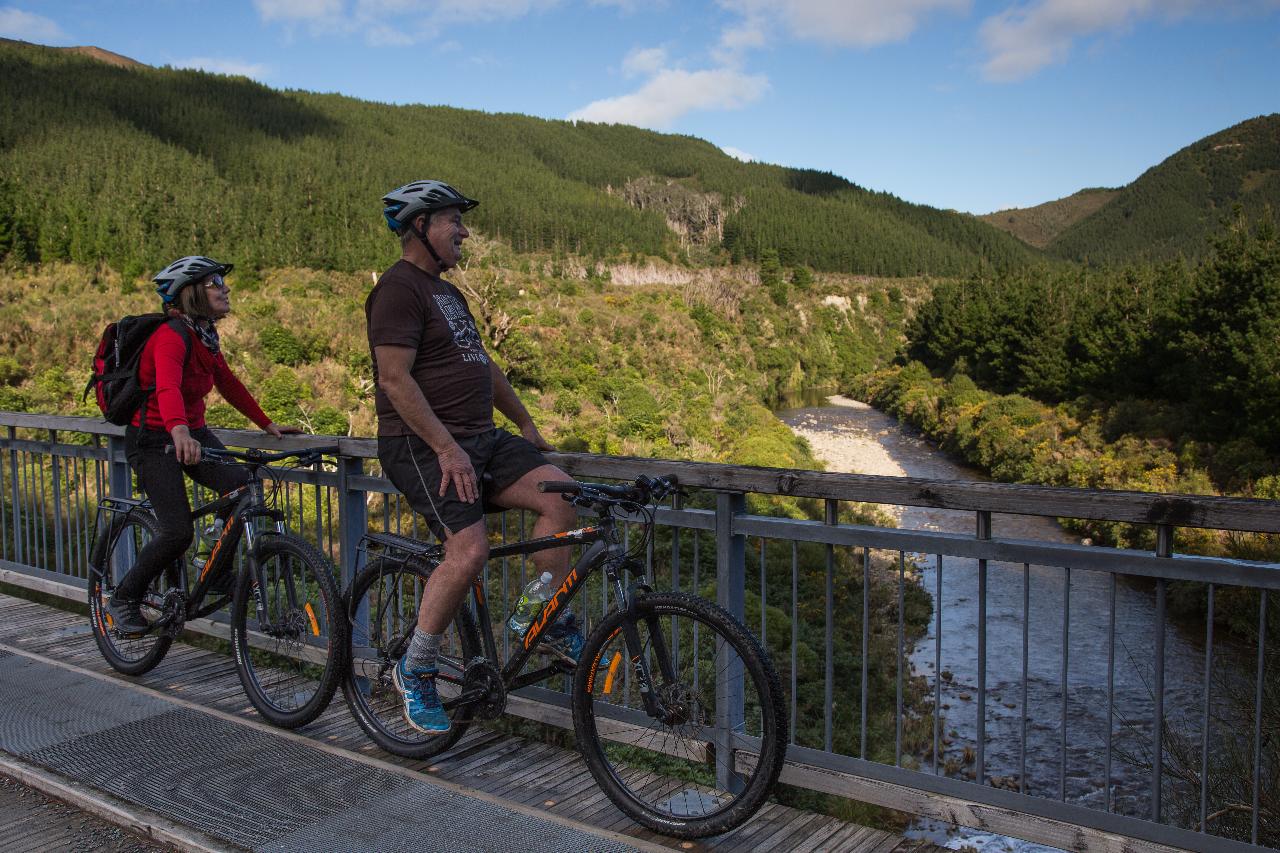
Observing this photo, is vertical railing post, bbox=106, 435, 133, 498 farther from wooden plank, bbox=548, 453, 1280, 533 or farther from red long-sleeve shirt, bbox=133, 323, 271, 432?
wooden plank, bbox=548, 453, 1280, 533

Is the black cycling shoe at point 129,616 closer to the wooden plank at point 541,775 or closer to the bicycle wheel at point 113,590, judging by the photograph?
the bicycle wheel at point 113,590

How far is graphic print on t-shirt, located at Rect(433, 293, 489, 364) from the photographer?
3.64m

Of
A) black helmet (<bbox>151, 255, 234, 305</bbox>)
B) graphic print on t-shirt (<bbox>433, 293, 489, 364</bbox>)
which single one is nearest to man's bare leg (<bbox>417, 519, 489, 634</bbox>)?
graphic print on t-shirt (<bbox>433, 293, 489, 364</bbox>)

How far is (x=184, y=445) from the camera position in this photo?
4.35 metres

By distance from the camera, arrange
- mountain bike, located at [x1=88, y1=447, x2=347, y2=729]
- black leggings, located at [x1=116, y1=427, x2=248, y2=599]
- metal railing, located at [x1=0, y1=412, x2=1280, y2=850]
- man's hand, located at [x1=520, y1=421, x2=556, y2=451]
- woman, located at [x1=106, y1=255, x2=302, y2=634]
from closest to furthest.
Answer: metal railing, located at [x1=0, y1=412, x2=1280, y2=850] → man's hand, located at [x1=520, y1=421, x2=556, y2=451] → mountain bike, located at [x1=88, y1=447, x2=347, y2=729] → woman, located at [x1=106, y1=255, x2=302, y2=634] → black leggings, located at [x1=116, y1=427, x2=248, y2=599]

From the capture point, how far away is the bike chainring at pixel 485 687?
3.79m

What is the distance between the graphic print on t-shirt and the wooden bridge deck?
155cm

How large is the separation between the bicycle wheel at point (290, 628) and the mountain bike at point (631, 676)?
0.13 m

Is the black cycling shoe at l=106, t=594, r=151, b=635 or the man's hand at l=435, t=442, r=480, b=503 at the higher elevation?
the man's hand at l=435, t=442, r=480, b=503

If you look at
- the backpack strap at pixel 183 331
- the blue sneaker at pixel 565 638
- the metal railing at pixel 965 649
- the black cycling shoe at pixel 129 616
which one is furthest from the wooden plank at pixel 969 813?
the black cycling shoe at pixel 129 616

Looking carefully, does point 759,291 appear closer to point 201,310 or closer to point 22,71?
point 22,71

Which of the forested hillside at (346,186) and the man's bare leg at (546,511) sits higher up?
the forested hillside at (346,186)

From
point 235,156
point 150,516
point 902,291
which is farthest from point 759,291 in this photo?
point 150,516

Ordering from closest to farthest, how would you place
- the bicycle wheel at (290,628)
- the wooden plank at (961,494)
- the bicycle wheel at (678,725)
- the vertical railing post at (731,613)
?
the wooden plank at (961,494) → the bicycle wheel at (678,725) → the vertical railing post at (731,613) → the bicycle wheel at (290,628)
